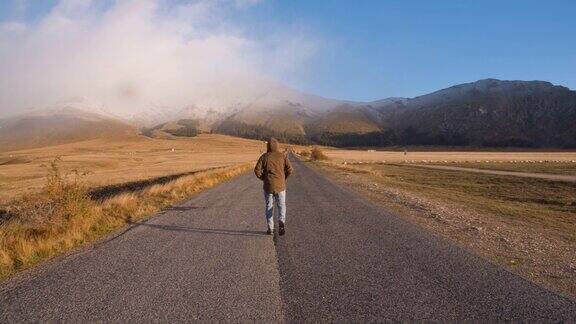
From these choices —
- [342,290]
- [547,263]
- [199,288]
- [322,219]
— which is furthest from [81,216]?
[547,263]

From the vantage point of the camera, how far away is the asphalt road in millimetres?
6156

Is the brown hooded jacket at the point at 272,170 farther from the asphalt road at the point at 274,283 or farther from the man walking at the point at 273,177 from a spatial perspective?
the asphalt road at the point at 274,283

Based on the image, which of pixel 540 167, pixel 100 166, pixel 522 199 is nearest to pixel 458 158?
pixel 540 167

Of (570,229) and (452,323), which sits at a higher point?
(452,323)

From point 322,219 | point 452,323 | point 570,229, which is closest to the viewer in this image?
point 452,323

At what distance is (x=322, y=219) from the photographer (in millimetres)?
14609

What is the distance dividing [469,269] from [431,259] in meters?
0.81

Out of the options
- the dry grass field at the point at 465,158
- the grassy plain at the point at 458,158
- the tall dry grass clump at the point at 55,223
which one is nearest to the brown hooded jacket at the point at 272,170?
the tall dry grass clump at the point at 55,223

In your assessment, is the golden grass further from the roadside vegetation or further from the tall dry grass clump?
the tall dry grass clump

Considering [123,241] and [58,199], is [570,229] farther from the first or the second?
[58,199]

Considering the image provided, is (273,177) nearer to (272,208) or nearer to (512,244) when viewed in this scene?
(272,208)

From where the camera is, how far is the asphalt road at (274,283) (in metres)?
6.16

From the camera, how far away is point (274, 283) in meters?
7.42

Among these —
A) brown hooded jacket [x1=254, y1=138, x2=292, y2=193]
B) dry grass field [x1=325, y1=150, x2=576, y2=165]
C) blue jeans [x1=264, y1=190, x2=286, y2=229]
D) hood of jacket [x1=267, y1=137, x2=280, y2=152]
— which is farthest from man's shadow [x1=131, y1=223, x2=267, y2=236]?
dry grass field [x1=325, y1=150, x2=576, y2=165]
